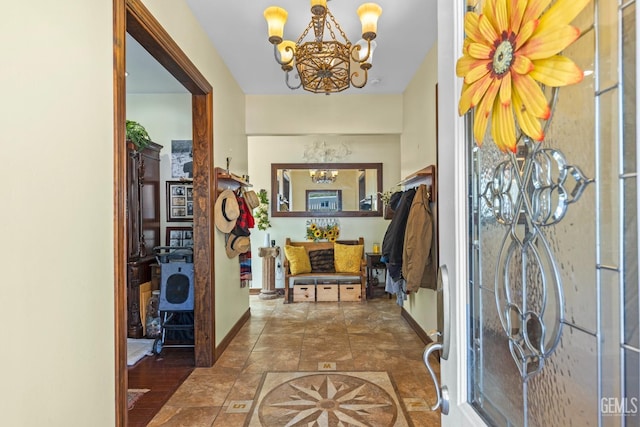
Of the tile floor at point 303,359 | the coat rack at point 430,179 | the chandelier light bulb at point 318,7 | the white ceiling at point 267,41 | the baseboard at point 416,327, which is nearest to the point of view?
the chandelier light bulb at point 318,7

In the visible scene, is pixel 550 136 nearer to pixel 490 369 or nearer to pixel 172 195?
pixel 490 369

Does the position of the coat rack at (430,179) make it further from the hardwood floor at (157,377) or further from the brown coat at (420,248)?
the hardwood floor at (157,377)

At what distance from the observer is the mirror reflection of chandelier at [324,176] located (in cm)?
601

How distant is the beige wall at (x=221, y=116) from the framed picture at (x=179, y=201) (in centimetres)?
76

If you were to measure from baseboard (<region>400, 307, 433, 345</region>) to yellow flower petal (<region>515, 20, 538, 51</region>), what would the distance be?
311 cm

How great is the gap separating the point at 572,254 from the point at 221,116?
10.9 feet

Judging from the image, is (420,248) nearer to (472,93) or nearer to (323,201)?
(472,93)

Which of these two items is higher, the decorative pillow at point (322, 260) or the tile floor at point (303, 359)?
the decorative pillow at point (322, 260)

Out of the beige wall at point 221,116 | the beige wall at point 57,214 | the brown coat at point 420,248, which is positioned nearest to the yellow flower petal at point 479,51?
the beige wall at point 57,214

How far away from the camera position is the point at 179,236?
4262 mm

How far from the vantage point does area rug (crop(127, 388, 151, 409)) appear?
7.91 ft

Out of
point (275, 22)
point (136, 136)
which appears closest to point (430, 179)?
point (275, 22)

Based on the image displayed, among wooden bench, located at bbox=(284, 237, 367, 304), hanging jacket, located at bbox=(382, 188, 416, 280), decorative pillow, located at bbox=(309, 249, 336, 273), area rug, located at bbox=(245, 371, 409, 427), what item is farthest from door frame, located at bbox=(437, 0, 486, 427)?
decorative pillow, located at bbox=(309, 249, 336, 273)

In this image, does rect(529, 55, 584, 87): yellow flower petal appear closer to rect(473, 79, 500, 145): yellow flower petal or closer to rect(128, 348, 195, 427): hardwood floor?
rect(473, 79, 500, 145): yellow flower petal
